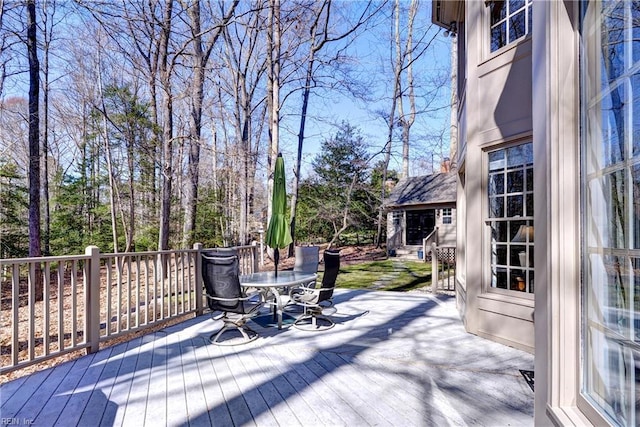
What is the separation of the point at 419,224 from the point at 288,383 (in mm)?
13698

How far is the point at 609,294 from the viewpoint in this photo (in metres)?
1.39

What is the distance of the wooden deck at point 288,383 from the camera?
8.00 feet

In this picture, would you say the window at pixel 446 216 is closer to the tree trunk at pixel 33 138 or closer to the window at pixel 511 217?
the window at pixel 511 217

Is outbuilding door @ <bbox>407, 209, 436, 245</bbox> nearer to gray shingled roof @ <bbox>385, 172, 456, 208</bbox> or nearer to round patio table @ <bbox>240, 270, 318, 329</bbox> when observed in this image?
gray shingled roof @ <bbox>385, 172, 456, 208</bbox>

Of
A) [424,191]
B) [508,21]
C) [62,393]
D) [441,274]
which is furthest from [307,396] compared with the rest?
[424,191]

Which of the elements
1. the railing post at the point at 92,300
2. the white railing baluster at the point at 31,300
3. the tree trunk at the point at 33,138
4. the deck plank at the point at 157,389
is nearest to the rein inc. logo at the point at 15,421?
the deck plank at the point at 157,389

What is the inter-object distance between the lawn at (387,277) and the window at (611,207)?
23.5ft

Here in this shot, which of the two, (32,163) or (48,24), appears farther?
(48,24)

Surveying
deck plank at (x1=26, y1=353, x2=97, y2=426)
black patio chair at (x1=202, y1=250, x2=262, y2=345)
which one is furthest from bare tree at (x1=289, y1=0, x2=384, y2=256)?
deck plank at (x1=26, y1=353, x2=97, y2=426)

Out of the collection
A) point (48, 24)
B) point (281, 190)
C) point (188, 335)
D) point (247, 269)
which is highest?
point (48, 24)

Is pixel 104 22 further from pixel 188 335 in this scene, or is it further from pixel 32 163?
pixel 188 335

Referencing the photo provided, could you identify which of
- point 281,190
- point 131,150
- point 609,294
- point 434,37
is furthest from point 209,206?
point 434,37

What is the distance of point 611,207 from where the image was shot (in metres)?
1.40

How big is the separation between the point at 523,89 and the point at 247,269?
5.04m
